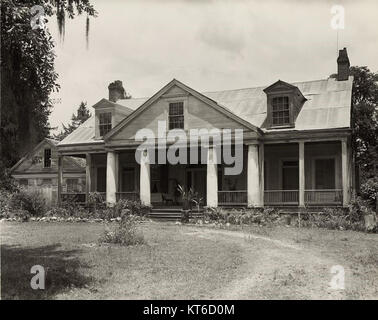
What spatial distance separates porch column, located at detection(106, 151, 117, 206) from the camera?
24438 millimetres

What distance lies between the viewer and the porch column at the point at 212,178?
22594 millimetres

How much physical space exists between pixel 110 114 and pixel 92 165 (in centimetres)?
366

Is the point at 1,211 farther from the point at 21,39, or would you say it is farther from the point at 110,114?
the point at 21,39

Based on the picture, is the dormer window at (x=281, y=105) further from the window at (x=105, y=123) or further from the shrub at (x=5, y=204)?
the shrub at (x=5, y=204)

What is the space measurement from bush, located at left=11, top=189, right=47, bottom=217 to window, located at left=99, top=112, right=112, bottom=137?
5371mm

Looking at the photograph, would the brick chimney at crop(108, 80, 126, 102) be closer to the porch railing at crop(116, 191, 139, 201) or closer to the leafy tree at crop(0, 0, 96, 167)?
the porch railing at crop(116, 191, 139, 201)

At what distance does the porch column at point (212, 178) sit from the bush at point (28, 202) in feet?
28.9

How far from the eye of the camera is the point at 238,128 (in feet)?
73.9

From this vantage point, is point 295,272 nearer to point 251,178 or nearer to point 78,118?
point 251,178

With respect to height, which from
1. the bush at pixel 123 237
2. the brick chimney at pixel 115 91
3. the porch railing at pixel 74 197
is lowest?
the bush at pixel 123 237

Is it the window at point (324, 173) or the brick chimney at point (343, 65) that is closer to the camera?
the window at point (324, 173)

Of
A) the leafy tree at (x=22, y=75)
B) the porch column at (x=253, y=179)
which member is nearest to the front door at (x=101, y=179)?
the porch column at (x=253, y=179)
